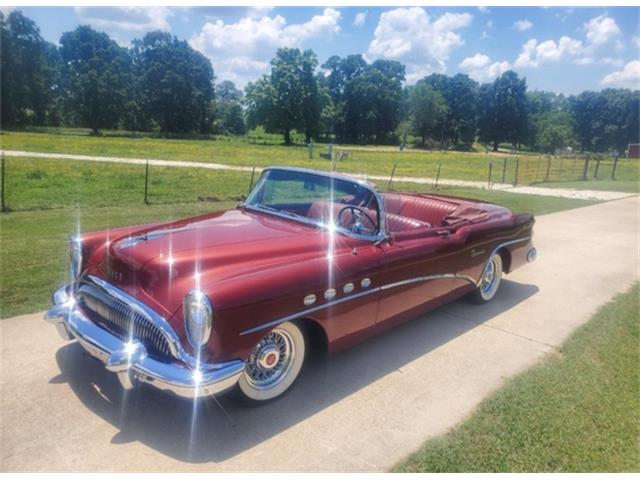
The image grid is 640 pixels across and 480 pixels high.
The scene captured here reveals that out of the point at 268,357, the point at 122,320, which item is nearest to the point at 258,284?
the point at 268,357

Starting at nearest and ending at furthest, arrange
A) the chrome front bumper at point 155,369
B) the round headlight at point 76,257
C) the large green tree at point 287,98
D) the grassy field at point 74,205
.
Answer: the chrome front bumper at point 155,369 → the round headlight at point 76,257 → the grassy field at point 74,205 → the large green tree at point 287,98

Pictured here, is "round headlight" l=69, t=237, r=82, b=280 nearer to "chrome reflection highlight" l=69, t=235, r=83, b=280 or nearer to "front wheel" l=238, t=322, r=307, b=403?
"chrome reflection highlight" l=69, t=235, r=83, b=280

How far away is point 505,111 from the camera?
83.9m

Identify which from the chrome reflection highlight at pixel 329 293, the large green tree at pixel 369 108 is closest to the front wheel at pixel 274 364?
the chrome reflection highlight at pixel 329 293

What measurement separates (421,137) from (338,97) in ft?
58.8

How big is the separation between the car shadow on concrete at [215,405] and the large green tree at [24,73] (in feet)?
203

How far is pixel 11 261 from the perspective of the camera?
5508mm

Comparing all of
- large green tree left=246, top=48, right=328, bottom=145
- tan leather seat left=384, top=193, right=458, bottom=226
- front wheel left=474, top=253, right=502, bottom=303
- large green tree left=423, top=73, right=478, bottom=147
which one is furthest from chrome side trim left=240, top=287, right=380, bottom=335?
large green tree left=423, top=73, right=478, bottom=147

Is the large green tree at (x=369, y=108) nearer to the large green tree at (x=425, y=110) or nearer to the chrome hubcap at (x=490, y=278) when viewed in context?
the large green tree at (x=425, y=110)

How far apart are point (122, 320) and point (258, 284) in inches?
36.0

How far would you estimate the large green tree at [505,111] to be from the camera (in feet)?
274

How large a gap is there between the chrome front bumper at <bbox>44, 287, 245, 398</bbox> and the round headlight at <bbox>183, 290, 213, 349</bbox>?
5.8 inches

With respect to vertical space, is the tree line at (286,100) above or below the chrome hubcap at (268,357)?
above

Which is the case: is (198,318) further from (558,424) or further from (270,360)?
(558,424)
